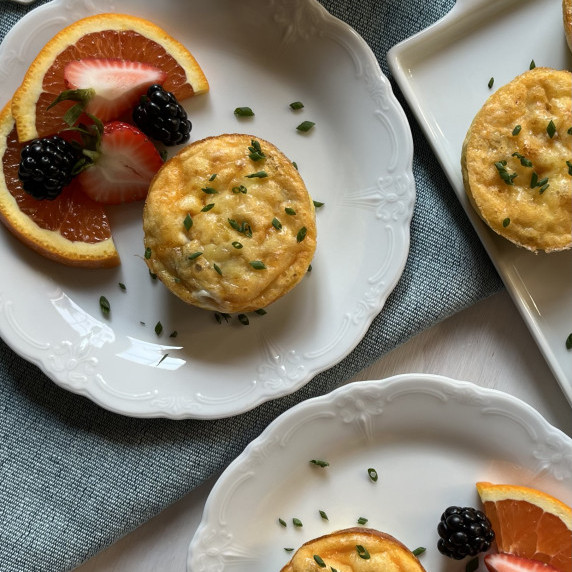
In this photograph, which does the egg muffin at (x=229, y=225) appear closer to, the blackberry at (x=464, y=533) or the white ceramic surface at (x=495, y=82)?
the white ceramic surface at (x=495, y=82)

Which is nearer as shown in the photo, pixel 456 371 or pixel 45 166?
pixel 45 166

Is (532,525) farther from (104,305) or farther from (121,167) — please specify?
(121,167)

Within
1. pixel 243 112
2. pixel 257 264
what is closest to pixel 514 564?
pixel 257 264

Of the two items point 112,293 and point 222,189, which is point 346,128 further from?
point 112,293

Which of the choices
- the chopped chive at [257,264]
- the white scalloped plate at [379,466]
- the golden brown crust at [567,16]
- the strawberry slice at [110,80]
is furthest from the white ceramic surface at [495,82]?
the strawberry slice at [110,80]

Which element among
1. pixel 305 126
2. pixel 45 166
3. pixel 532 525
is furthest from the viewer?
pixel 305 126
